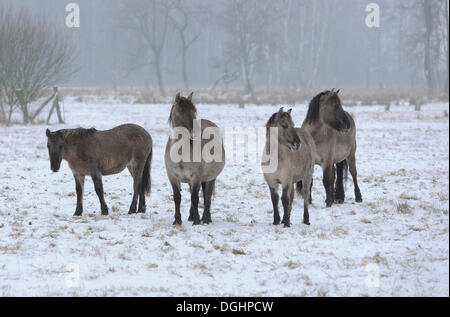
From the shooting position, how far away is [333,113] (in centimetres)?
938

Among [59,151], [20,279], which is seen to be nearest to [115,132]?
[59,151]

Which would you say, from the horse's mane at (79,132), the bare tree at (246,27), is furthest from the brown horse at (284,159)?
the bare tree at (246,27)

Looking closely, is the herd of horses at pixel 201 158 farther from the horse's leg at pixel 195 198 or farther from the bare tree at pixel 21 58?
the bare tree at pixel 21 58

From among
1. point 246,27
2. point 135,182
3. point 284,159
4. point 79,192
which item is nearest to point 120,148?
point 135,182

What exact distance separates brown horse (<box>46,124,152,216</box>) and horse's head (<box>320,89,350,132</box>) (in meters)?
2.83

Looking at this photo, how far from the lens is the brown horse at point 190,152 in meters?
7.77

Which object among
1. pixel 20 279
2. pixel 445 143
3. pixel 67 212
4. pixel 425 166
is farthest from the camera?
pixel 445 143

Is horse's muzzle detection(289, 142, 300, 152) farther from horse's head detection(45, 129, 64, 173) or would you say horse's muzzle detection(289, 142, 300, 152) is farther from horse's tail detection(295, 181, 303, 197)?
horse's head detection(45, 129, 64, 173)

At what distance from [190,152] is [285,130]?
1.31 m

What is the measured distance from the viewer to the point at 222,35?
77.1 metres

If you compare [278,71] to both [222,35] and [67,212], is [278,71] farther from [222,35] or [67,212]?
[67,212]

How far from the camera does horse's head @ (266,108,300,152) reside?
25.3ft

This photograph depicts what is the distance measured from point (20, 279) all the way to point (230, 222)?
349cm

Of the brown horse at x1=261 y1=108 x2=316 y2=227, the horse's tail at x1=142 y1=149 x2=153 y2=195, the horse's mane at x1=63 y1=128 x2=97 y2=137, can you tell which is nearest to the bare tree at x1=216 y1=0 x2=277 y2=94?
the horse's tail at x1=142 y1=149 x2=153 y2=195
